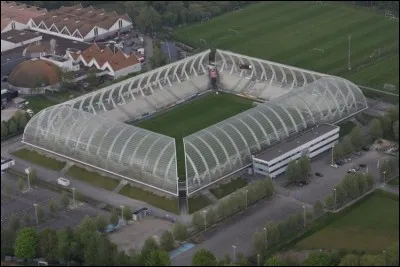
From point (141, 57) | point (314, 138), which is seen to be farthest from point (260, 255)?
point (141, 57)

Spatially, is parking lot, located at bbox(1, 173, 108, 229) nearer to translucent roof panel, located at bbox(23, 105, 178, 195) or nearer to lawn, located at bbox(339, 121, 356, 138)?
translucent roof panel, located at bbox(23, 105, 178, 195)

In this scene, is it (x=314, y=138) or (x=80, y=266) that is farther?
(x=314, y=138)

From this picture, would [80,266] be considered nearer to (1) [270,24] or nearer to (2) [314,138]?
(2) [314,138]

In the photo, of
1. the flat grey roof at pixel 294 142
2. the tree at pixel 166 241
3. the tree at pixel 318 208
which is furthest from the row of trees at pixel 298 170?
the tree at pixel 166 241

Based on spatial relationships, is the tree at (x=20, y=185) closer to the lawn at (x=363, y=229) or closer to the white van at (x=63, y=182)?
the white van at (x=63, y=182)

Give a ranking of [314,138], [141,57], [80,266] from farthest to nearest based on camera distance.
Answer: [141,57]
[314,138]
[80,266]
